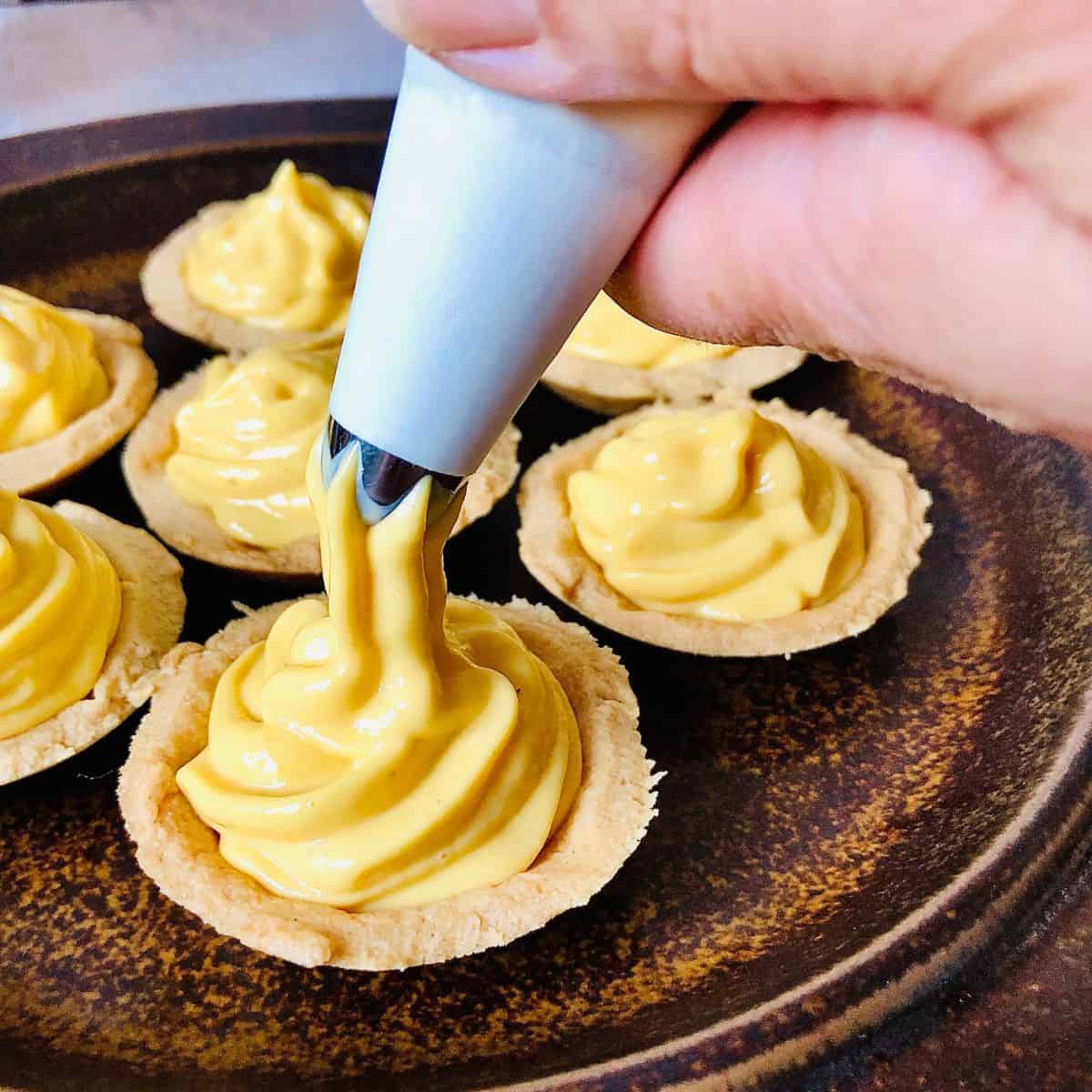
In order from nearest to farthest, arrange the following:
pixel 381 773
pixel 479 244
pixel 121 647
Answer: pixel 479 244 < pixel 381 773 < pixel 121 647

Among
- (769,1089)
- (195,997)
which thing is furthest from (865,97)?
(195,997)

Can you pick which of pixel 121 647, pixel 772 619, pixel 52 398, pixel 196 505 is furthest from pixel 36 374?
pixel 772 619

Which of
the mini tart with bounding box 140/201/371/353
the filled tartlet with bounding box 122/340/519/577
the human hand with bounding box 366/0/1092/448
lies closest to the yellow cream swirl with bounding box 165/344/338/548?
the filled tartlet with bounding box 122/340/519/577

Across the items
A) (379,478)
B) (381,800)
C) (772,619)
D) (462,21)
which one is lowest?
(381,800)

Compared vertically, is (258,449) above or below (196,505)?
above

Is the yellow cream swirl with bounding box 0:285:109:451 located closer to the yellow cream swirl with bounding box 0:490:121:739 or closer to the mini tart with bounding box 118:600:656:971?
the yellow cream swirl with bounding box 0:490:121:739

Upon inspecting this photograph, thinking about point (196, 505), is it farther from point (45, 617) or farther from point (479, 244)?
point (479, 244)

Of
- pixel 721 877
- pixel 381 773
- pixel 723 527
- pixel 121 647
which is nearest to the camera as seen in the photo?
pixel 381 773
